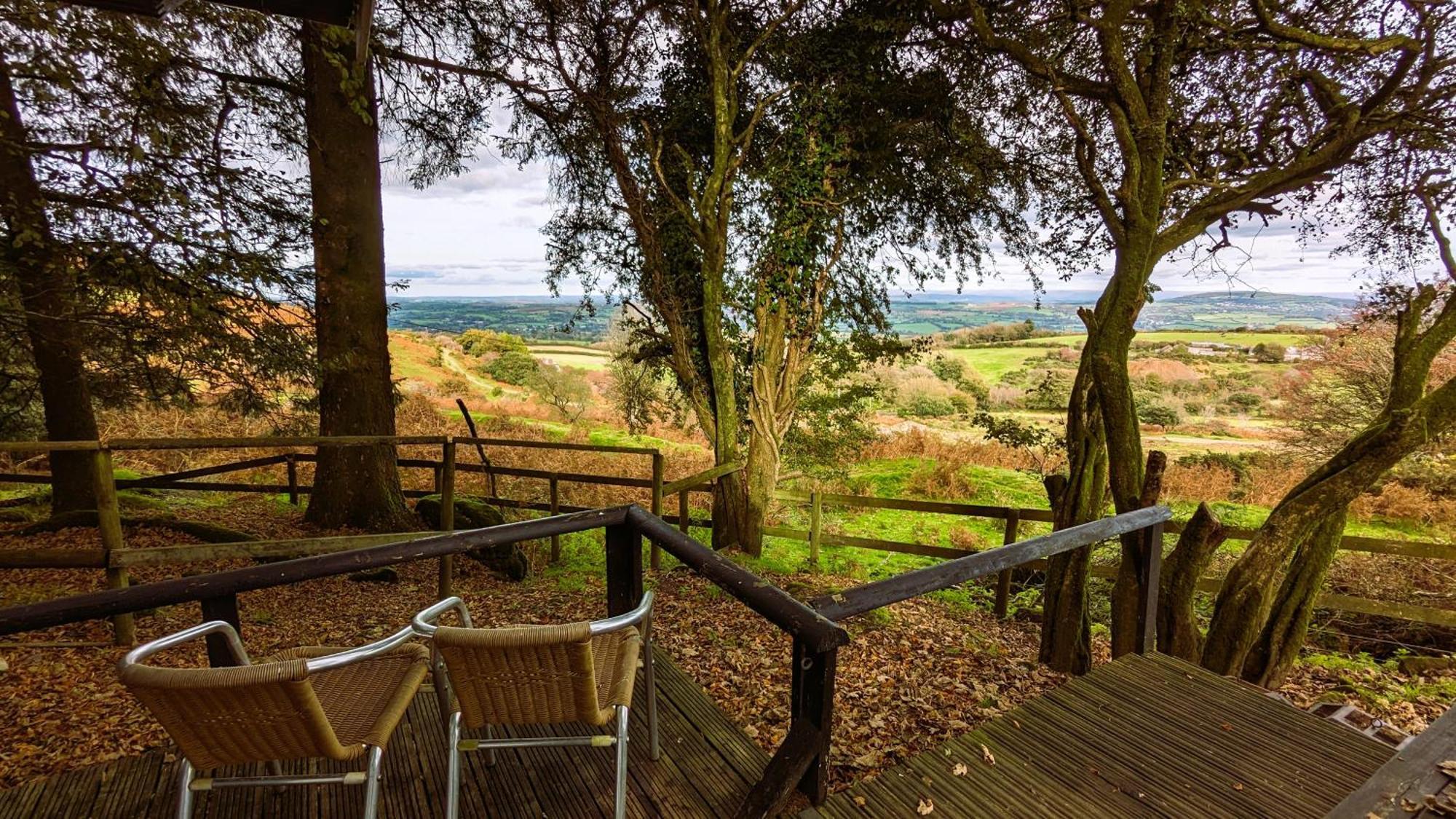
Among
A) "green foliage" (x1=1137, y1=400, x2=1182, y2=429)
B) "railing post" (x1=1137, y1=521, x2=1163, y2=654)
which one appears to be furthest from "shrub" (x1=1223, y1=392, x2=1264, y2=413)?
"railing post" (x1=1137, y1=521, x2=1163, y2=654)

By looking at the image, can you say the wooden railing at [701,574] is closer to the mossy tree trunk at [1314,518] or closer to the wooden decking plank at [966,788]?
the wooden decking plank at [966,788]

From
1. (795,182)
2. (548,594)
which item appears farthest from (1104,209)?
(548,594)

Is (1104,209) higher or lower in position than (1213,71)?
lower

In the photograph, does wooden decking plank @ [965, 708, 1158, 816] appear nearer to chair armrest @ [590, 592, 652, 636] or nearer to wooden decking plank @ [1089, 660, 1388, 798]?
wooden decking plank @ [1089, 660, 1388, 798]

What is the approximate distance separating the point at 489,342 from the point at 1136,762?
20150 millimetres

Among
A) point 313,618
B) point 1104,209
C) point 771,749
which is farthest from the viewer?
point 313,618

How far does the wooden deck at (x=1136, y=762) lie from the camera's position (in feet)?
6.36

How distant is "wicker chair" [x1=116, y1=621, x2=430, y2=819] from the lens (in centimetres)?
136

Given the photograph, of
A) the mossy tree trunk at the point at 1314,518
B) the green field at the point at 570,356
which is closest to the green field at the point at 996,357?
the green field at the point at 570,356

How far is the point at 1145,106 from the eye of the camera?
13.9 feet

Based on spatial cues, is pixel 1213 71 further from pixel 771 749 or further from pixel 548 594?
pixel 548 594

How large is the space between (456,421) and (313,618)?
10384 millimetres

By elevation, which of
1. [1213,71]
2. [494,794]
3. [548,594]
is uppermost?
[1213,71]

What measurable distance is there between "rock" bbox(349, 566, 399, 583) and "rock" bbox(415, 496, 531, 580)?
2.05 ft
